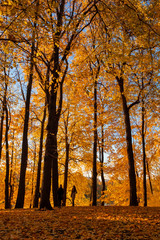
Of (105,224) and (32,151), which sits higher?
(32,151)

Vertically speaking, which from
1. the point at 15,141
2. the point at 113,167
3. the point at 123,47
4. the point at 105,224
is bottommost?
the point at 105,224

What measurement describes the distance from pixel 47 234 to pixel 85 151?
520 inches

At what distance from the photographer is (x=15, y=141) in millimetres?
21203

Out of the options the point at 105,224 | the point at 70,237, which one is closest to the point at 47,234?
the point at 70,237

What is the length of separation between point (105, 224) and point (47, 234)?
5.95 feet

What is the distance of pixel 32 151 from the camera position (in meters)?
21.3

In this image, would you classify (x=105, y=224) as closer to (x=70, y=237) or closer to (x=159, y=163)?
(x=70, y=237)

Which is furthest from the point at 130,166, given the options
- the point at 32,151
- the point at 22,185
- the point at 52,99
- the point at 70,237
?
the point at 32,151

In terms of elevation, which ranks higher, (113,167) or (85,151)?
(85,151)

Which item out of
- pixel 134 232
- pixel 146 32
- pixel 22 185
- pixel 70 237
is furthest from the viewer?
pixel 22 185

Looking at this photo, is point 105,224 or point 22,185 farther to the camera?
point 22,185

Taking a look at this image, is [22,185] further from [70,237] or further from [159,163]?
[159,163]

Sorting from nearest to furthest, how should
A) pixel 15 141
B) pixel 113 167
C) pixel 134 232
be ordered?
pixel 134 232 < pixel 113 167 < pixel 15 141

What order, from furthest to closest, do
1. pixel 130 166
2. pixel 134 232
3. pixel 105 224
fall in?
pixel 130 166
pixel 105 224
pixel 134 232
